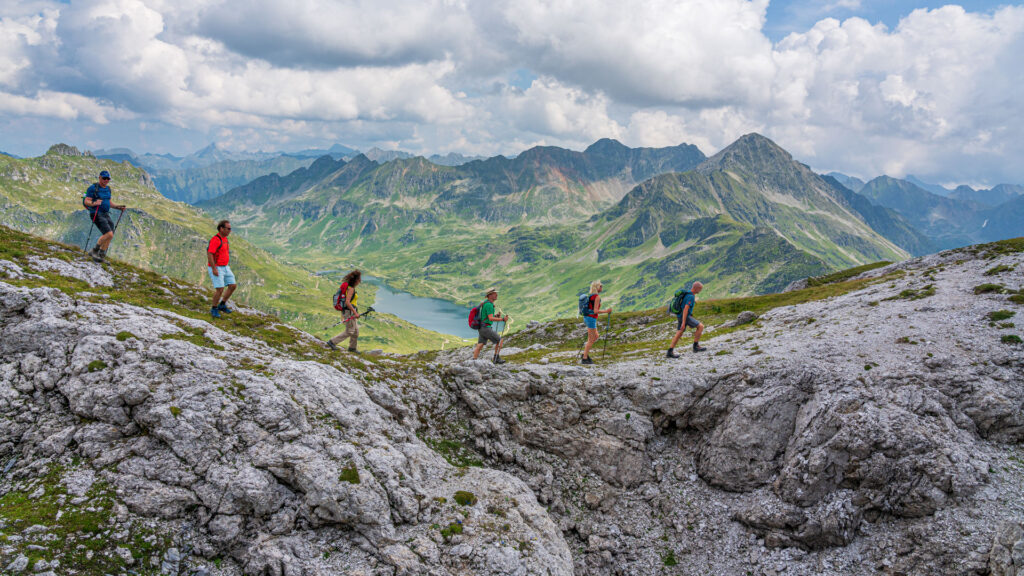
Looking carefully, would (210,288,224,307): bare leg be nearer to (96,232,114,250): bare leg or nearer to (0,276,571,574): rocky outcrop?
(0,276,571,574): rocky outcrop

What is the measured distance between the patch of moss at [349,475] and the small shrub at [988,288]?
40419mm

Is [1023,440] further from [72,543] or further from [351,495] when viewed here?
[72,543]

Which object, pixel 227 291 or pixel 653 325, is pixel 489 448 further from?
pixel 653 325

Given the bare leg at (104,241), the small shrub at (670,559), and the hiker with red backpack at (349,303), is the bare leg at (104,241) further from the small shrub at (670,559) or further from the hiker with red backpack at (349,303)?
the small shrub at (670,559)

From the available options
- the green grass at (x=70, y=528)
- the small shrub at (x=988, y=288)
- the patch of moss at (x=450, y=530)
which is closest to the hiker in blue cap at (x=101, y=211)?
the green grass at (x=70, y=528)

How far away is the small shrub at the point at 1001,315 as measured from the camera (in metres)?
24.5

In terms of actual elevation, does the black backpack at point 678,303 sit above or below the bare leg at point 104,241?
above

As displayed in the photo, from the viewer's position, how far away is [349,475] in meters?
16.9

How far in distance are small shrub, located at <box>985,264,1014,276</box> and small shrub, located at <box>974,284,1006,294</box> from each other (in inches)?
176

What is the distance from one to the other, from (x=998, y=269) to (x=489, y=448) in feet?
132

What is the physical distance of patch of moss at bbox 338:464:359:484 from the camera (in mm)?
16750

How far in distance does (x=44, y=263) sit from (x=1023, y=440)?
4600 cm

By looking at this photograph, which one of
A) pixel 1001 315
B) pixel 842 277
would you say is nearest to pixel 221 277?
pixel 1001 315

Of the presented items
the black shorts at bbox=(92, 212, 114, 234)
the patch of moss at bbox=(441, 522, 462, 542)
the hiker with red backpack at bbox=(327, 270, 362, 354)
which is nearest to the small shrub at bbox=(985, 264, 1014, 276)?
the patch of moss at bbox=(441, 522, 462, 542)
